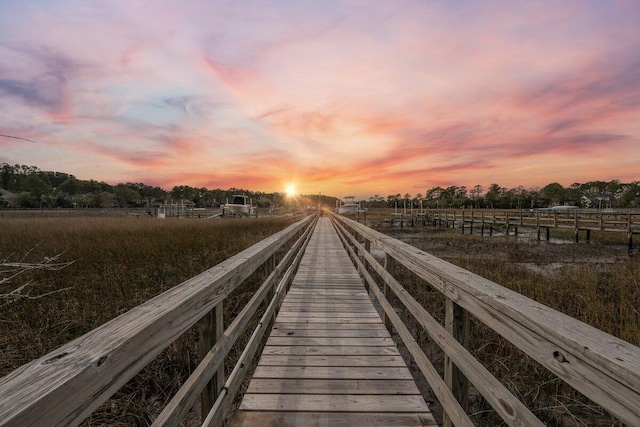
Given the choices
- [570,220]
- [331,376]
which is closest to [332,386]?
[331,376]

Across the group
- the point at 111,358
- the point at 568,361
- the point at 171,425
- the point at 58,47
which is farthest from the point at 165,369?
the point at 58,47

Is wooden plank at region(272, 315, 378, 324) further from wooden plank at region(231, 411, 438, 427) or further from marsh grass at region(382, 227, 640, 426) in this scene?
wooden plank at region(231, 411, 438, 427)

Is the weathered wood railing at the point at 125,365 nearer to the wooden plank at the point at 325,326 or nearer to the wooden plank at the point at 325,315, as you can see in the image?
the wooden plank at the point at 325,326

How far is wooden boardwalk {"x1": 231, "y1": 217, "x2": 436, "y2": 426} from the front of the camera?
7.16 feet

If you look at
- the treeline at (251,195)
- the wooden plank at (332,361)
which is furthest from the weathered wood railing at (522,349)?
the treeline at (251,195)

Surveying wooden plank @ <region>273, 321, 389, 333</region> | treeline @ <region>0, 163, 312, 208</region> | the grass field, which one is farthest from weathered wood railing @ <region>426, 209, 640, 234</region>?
treeline @ <region>0, 163, 312, 208</region>

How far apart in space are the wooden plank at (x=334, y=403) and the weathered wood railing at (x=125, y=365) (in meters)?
0.42

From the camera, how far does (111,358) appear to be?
0.91m

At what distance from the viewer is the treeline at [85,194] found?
74.1 meters

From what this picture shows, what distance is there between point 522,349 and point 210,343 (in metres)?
1.55

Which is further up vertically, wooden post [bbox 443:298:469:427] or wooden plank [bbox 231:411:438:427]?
wooden post [bbox 443:298:469:427]

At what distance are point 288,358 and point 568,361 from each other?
8.04ft

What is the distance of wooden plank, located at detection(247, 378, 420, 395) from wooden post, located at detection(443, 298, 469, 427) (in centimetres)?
66

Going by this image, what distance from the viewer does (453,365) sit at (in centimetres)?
178
